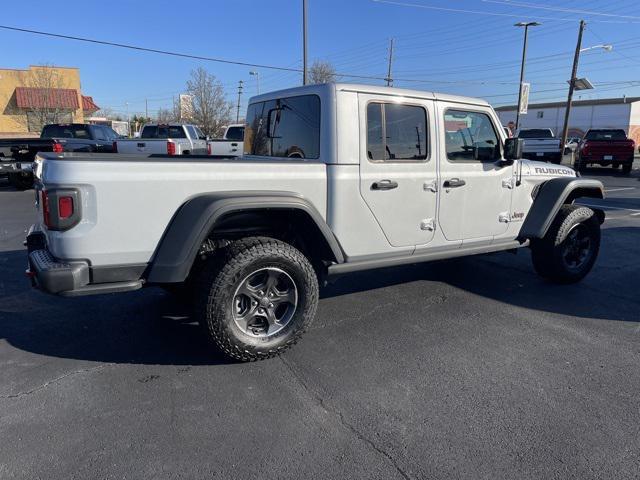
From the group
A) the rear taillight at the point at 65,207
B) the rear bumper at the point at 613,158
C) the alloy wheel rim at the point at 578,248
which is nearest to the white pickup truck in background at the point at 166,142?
the alloy wheel rim at the point at 578,248

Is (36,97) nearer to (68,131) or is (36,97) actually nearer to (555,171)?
(68,131)

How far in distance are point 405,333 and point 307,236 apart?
46.5 inches

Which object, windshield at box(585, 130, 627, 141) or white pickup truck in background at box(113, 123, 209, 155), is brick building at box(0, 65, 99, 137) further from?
windshield at box(585, 130, 627, 141)

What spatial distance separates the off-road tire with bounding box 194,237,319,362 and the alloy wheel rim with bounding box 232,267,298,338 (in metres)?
0.04

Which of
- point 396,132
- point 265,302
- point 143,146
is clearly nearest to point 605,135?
point 143,146

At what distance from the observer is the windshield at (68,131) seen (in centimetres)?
1437

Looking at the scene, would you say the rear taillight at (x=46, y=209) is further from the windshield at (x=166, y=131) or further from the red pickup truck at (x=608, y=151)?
the red pickup truck at (x=608, y=151)

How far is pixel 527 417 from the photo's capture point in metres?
2.85

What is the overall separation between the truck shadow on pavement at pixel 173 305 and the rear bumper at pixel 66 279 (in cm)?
74

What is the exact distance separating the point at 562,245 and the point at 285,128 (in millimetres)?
3291

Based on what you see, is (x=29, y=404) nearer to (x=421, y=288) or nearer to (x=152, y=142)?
(x=421, y=288)

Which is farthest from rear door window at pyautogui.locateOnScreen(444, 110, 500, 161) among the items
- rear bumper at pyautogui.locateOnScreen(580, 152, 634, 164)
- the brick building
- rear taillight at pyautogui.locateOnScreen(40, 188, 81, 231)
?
the brick building

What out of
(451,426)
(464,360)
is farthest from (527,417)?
(464,360)

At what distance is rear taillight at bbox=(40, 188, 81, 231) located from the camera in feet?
9.20
